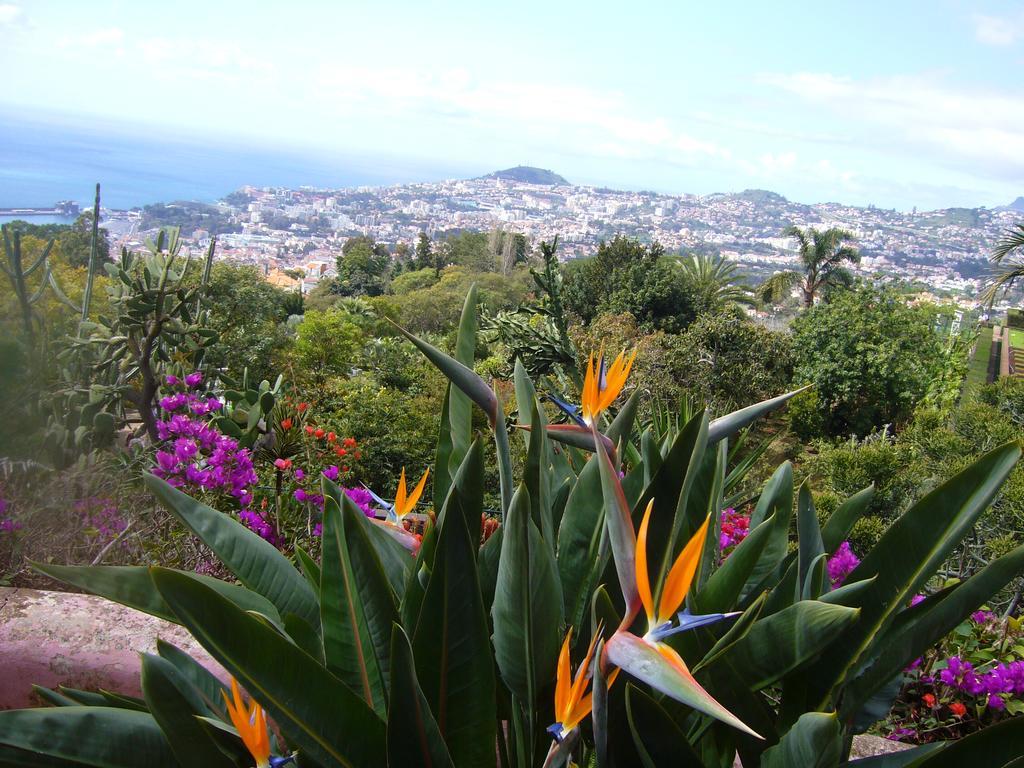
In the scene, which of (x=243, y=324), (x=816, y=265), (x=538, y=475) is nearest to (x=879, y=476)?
(x=538, y=475)

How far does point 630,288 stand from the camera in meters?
25.2

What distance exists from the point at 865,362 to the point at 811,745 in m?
18.6

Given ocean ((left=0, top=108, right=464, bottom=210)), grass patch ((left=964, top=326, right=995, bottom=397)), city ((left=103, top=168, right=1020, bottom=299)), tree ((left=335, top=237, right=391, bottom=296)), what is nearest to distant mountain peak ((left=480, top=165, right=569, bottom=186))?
city ((left=103, top=168, right=1020, bottom=299))

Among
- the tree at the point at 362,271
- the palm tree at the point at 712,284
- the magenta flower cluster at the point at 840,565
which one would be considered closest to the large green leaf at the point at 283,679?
the magenta flower cluster at the point at 840,565

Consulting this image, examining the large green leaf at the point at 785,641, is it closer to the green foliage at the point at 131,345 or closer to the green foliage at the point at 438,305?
the green foliage at the point at 131,345

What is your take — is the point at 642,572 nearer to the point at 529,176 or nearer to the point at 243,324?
the point at 243,324

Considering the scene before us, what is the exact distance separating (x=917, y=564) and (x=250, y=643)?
74 cm

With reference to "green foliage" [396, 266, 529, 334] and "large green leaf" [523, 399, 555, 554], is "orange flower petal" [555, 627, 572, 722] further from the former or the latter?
"green foliage" [396, 266, 529, 334]

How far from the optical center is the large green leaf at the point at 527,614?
0.79m

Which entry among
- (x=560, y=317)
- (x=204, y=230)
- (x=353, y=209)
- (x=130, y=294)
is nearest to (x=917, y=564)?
(x=560, y=317)

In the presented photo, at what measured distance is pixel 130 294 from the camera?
3799mm

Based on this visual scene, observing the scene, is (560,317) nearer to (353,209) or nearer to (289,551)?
(289,551)

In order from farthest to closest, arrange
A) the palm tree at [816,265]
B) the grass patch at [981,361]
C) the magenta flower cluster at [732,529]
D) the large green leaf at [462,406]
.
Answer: the palm tree at [816,265]
the grass patch at [981,361]
the magenta flower cluster at [732,529]
the large green leaf at [462,406]

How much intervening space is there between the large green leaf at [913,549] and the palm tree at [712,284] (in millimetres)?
25733
